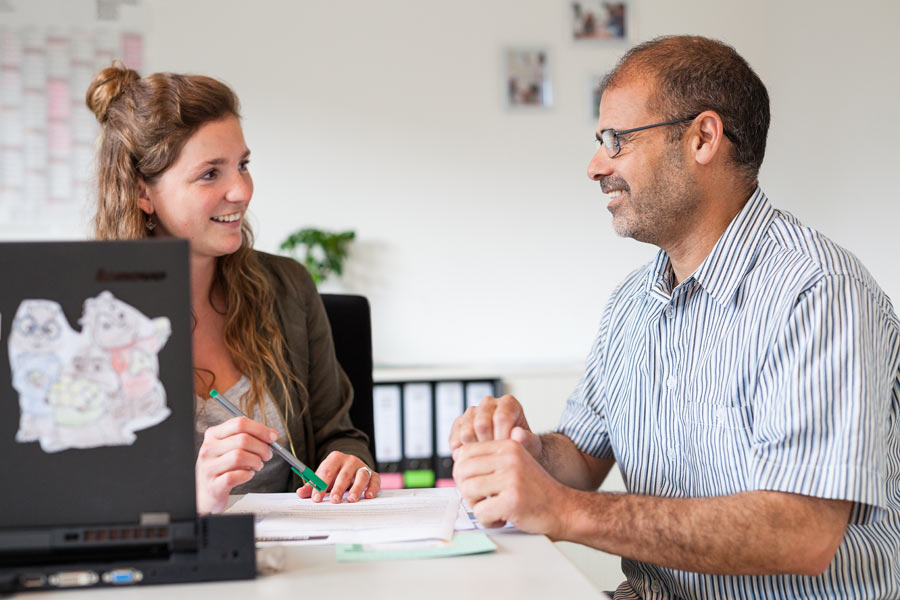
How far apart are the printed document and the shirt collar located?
48 cm

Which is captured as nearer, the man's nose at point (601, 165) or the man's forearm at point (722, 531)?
the man's forearm at point (722, 531)

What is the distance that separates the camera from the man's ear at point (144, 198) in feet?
5.25

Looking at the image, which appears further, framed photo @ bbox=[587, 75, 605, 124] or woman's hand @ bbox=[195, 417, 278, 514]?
framed photo @ bbox=[587, 75, 605, 124]

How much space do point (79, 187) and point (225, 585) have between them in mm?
2347

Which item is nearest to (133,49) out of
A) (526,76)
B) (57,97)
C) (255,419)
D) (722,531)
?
(57,97)

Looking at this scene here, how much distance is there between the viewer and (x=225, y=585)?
32.6 inches

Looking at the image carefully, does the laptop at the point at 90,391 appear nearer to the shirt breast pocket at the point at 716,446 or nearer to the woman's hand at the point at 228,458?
the woman's hand at the point at 228,458

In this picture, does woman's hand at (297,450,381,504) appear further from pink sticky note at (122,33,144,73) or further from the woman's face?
pink sticky note at (122,33,144,73)

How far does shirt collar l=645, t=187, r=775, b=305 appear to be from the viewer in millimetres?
1189

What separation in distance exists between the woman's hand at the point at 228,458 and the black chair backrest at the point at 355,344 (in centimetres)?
60

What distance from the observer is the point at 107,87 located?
160 cm

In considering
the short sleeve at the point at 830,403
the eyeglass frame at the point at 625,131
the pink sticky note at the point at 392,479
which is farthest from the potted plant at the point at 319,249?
the short sleeve at the point at 830,403

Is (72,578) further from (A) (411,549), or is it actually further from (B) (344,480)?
(B) (344,480)

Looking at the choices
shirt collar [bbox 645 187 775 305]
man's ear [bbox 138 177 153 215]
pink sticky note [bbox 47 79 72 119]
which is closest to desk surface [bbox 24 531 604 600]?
shirt collar [bbox 645 187 775 305]
